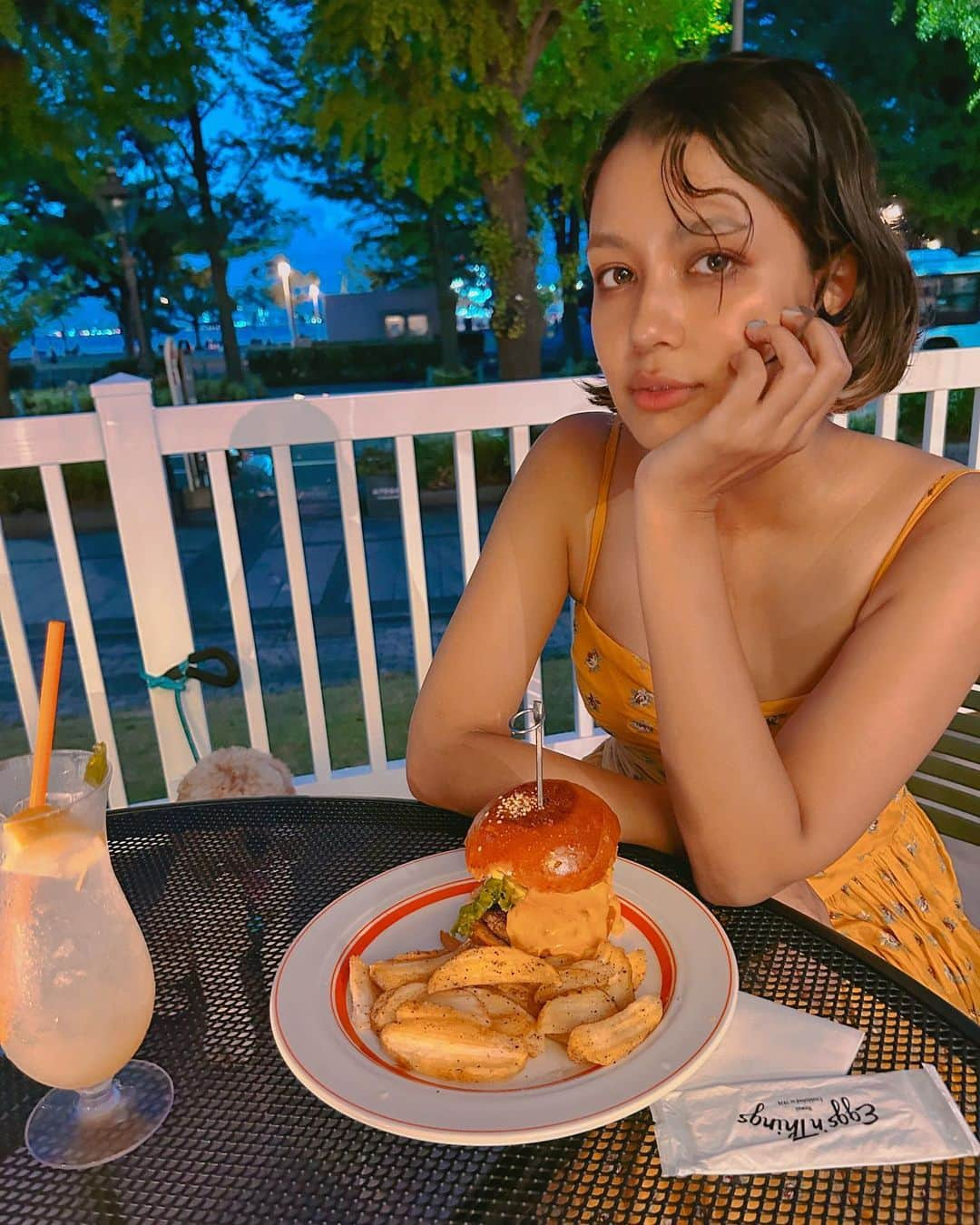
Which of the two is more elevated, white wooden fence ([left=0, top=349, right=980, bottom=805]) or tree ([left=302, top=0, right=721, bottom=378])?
tree ([left=302, top=0, right=721, bottom=378])

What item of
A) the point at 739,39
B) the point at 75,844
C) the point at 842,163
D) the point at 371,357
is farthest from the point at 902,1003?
the point at 371,357

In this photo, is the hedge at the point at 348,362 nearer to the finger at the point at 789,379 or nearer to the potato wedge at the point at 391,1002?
the finger at the point at 789,379

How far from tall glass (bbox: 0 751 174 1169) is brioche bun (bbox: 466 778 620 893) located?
331 mm

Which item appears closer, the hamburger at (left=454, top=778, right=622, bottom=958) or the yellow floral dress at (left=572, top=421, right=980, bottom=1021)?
the hamburger at (left=454, top=778, right=622, bottom=958)

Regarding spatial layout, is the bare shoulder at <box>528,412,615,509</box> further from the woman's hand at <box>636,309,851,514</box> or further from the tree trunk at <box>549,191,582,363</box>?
the tree trunk at <box>549,191,582,363</box>

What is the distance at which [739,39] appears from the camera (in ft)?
23.5

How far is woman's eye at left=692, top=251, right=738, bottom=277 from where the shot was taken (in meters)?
1.06

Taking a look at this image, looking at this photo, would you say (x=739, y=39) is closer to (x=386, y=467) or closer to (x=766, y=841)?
(x=386, y=467)

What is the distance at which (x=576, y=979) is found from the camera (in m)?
0.80

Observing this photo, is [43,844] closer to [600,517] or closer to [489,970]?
[489,970]

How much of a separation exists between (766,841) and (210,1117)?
2.01 feet

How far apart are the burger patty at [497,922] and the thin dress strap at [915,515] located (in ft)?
2.42

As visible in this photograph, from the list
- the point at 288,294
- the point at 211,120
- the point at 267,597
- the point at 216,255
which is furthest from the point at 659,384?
the point at 288,294

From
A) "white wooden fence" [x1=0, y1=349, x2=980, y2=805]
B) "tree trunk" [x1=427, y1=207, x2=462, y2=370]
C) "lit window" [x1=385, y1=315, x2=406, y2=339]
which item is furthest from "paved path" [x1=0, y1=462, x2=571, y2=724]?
"lit window" [x1=385, y1=315, x2=406, y2=339]
